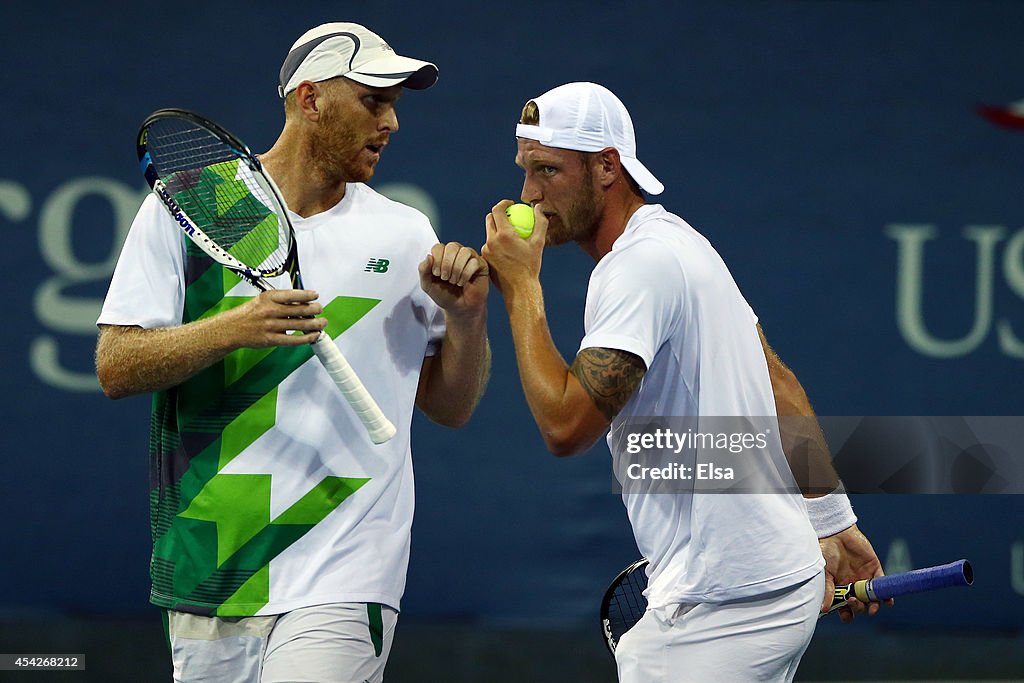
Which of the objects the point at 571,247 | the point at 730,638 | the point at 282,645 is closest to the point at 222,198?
the point at 282,645

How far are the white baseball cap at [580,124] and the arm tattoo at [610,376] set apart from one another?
46 cm

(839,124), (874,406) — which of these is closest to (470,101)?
(839,124)

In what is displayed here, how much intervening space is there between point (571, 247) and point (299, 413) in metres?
2.67

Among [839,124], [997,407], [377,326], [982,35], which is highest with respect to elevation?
[982,35]

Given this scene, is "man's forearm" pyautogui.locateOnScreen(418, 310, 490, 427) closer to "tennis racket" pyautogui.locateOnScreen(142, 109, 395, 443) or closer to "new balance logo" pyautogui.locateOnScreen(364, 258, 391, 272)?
"new balance logo" pyautogui.locateOnScreen(364, 258, 391, 272)

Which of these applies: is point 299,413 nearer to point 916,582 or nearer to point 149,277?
point 149,277

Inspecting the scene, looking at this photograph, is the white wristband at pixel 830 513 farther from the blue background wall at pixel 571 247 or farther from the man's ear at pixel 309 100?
the blue background wall at pixel 571 247

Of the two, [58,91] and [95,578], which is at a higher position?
[58,91]

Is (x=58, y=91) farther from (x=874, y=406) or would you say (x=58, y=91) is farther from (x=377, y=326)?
(x=874, y=406)

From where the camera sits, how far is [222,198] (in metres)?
3.06

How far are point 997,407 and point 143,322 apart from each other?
3.84 meters

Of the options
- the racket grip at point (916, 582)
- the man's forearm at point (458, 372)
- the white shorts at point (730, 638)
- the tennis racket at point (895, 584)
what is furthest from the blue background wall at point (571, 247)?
the white shorts at point (730, 638)

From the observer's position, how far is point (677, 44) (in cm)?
557

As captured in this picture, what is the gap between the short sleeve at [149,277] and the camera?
2914 millimetres
